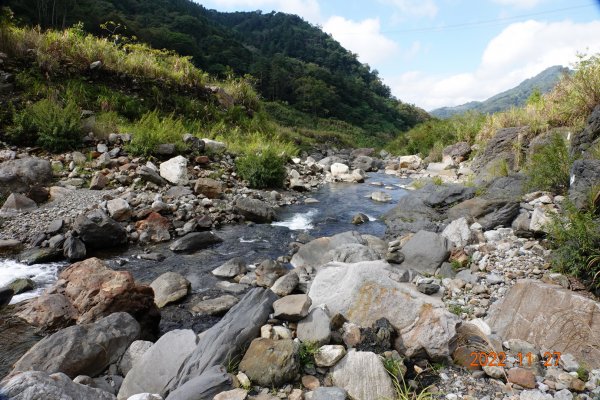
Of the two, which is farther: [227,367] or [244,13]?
[244,13]

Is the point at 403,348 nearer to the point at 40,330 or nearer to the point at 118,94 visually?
the point at 40,330

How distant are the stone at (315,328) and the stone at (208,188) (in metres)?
6.01

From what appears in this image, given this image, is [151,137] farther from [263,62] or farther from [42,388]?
[263,62]

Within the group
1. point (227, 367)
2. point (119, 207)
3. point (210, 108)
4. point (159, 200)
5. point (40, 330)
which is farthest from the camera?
point (210, 108)

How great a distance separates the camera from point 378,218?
9.24 metres

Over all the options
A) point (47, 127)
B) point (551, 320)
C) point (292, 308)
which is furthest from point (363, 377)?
A: point (47, 127)

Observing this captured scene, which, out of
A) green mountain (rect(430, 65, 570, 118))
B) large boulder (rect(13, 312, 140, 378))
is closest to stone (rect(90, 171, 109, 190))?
large boulder (rect(13, 312, 140, 378))

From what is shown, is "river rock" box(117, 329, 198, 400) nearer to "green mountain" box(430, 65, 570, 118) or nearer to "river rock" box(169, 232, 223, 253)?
"river rock" box(169, 232, 223, 253)

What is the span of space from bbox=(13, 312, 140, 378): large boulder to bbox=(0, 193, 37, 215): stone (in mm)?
4816

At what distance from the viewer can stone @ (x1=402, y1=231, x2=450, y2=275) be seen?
18.2ft

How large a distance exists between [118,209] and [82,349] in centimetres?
453

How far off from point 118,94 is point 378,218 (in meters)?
10.7

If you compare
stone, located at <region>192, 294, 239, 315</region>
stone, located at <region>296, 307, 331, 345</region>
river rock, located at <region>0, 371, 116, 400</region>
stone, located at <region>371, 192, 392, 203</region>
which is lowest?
stone, located at <region>192, 294, 239, 315</region>

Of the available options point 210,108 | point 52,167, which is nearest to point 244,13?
point 210,108
